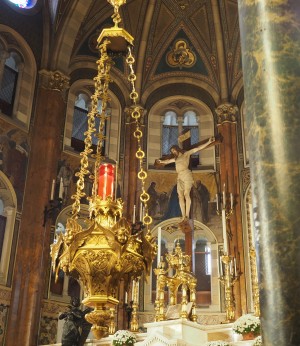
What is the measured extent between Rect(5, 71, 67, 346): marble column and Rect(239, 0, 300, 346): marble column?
8.58 meters

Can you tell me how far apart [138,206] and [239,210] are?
2.67 metres

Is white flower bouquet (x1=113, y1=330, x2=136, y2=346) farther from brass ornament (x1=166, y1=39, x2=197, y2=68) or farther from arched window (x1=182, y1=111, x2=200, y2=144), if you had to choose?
brass ornament (x1=166, y1=39, x2=197, y2=68)

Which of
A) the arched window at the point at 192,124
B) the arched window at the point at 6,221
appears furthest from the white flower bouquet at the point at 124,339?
the arched window at the point at 192,124

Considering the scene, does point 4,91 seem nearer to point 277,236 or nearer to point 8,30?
point 8,30

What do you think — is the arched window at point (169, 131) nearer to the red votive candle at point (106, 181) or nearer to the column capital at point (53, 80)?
the column capital at point (53, 80)

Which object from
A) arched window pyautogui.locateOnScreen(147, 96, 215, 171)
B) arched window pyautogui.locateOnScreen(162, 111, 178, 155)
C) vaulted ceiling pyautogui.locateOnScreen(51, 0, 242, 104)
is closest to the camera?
arched window pyautogui.locateOnScreen(147, 96, 215, 171)

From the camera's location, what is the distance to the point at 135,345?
304 inches

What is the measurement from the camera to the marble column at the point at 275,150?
268cm

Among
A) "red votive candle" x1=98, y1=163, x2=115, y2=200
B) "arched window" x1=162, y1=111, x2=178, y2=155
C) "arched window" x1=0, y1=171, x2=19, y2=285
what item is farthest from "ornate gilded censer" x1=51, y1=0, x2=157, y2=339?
"arched window" x1=162, y1=111, x2=178, y2=155

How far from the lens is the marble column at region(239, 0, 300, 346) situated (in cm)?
268

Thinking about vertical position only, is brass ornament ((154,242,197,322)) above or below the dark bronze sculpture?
above

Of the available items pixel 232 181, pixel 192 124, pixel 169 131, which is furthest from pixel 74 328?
pixel 192 124

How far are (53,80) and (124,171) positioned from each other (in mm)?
3123

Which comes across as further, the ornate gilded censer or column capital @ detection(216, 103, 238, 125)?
column capital @ detection(216, 103, 238, 125)
